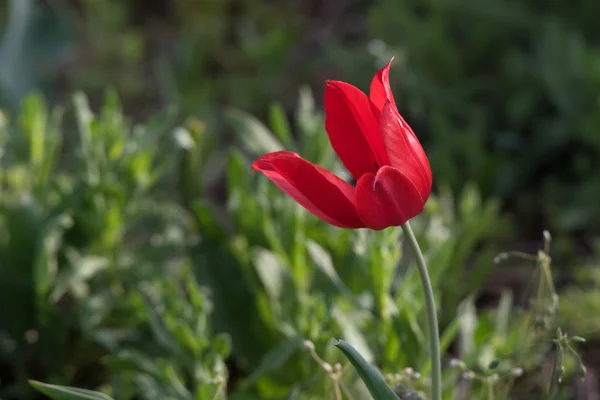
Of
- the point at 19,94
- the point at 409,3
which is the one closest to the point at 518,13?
the point at 409,3

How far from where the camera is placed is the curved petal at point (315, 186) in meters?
0.90

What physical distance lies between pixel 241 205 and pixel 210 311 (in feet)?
0.73

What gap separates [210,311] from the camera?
5.47ft

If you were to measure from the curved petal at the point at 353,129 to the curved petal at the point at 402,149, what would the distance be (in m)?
0.05

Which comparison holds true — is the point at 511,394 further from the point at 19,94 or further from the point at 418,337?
the point at 19,94

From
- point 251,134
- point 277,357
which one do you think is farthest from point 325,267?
point 251,134

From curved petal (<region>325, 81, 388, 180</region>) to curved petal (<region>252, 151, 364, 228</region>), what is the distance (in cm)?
7

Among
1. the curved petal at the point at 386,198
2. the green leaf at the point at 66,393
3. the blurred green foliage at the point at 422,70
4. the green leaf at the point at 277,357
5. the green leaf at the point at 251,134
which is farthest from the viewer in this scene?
the blurred green foliage at the point at 422,70

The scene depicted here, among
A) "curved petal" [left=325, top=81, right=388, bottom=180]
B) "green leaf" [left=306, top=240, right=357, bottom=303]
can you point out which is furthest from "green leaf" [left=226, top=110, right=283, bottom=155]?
"curved petal" [left=325, top=81, right=388, bottom=180]

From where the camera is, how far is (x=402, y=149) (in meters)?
0.90

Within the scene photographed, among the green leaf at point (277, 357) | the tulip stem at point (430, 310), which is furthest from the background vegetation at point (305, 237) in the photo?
the tulip stem at point (430, 310)

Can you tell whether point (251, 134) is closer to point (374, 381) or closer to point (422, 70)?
point (374, 381)

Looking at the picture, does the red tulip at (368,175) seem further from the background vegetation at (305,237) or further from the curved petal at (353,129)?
the background vegetation at (305,237)

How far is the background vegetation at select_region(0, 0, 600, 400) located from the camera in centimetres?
141
